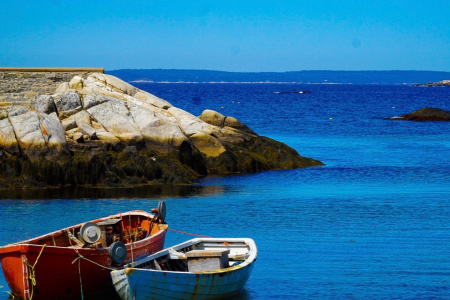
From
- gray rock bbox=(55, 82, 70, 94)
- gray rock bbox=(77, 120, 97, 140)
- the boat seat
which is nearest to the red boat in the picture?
the boat seat

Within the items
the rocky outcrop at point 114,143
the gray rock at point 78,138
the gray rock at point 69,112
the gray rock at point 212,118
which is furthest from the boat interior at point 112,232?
the gray rock at point 212,118

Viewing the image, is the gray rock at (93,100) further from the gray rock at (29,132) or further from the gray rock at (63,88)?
the gray rock at (29,132)

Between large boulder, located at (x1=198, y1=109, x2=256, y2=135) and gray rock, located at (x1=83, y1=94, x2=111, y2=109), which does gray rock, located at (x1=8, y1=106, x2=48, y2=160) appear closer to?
gray rock, located at (x1=83, y1=94, x2=111, y2=109)

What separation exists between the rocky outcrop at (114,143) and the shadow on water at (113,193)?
0.56 m

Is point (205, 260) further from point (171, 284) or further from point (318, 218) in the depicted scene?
point (318, 218)

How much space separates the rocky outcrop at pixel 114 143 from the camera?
24312mm

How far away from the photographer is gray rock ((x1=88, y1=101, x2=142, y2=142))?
87.8 ft

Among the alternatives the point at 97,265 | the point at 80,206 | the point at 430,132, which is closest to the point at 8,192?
the point at 80,206

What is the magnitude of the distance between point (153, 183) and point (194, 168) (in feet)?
9.49

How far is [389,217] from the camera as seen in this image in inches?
834

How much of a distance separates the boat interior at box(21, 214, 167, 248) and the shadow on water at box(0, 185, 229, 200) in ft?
23.9

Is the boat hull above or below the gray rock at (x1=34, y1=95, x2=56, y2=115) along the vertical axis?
below

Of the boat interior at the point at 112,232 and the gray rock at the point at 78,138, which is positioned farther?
the gray rock at the point at 78,138

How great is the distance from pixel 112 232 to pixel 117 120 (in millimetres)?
12928
